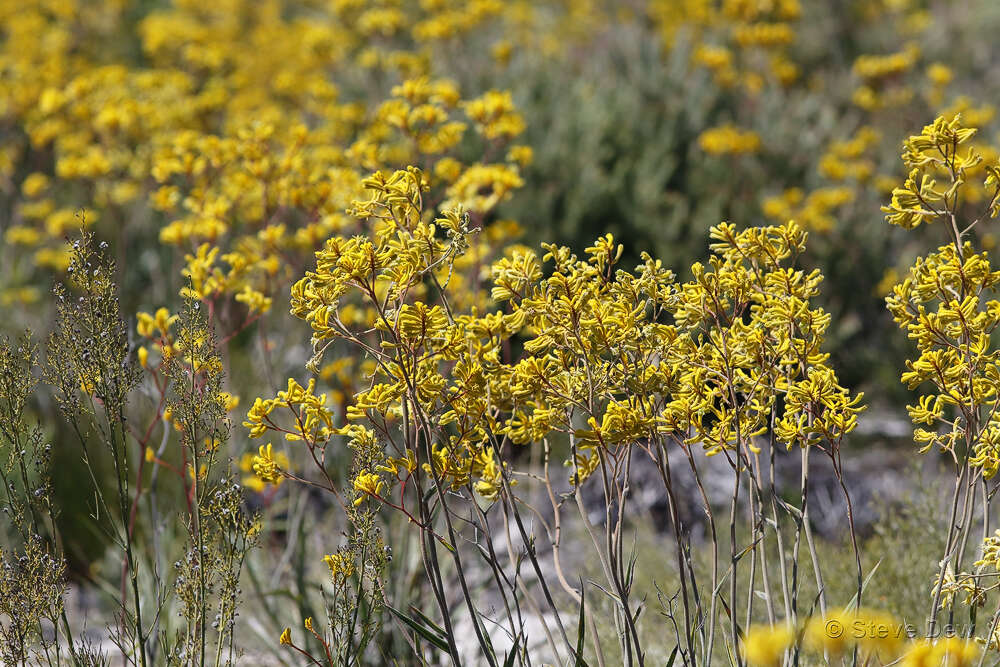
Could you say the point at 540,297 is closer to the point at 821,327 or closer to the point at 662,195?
the point at 821,327

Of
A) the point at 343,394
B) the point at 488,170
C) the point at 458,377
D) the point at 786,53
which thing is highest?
the point at 786,53

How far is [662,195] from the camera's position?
5.29m

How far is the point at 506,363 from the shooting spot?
2.32 metres

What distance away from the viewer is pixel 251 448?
12.8 feet

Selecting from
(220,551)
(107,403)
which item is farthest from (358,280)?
(220,551)

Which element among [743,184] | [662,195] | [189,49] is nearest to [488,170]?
[662,195]

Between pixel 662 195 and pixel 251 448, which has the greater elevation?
pixel 662 195

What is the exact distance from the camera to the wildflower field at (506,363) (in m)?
1.76

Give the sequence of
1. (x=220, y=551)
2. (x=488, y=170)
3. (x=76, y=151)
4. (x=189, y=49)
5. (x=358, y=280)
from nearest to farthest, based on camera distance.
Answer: (x=358, y=280)
(x=220, y=551)
(x=488, y=170)
(x=76, y=151)
(x=189, y=49)

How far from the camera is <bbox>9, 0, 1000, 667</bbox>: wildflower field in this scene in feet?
5.76

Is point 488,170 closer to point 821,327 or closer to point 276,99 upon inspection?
point 821,327

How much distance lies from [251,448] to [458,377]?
2.33 meters

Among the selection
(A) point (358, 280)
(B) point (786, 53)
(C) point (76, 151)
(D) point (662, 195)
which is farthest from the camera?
(B) point (786, 53)

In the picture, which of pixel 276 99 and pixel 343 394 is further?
pixel 276 99
